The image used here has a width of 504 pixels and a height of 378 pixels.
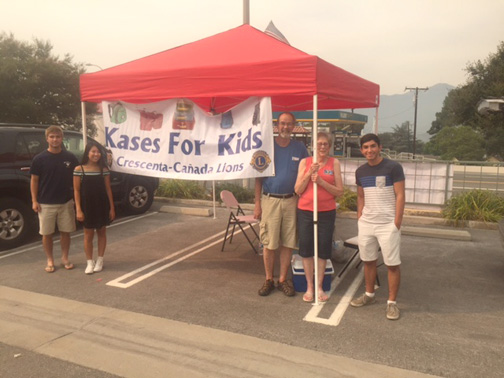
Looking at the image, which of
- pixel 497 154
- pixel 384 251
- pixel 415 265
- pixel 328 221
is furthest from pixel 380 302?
pixel 497 154

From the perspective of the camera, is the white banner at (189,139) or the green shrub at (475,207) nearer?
the white banner at (189,139)

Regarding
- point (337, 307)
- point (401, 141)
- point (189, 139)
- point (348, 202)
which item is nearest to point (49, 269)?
point (189, 139)

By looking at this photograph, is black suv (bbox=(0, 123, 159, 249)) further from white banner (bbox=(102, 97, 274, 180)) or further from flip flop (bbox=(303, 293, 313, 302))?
flip flop (bbox=(303, 293, 313, 302))

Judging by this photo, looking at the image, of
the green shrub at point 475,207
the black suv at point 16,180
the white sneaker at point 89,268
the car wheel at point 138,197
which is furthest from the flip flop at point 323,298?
the car wheel at point 138,197

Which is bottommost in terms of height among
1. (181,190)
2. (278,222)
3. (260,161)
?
(181,190)

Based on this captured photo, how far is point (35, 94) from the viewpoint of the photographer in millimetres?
22969

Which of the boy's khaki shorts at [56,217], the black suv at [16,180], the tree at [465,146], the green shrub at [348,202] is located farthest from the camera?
the tree at [465,146]

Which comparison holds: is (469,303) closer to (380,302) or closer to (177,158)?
(380,302)

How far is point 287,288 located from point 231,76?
2.35 metres

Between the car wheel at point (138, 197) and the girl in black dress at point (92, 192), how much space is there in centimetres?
358

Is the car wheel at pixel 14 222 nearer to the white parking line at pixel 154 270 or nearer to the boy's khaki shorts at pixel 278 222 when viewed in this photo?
the white parking line at pixel 154 270

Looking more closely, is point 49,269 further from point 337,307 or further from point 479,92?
point 479,92

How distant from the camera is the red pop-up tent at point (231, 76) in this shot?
3.89m

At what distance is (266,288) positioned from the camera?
4.21m
